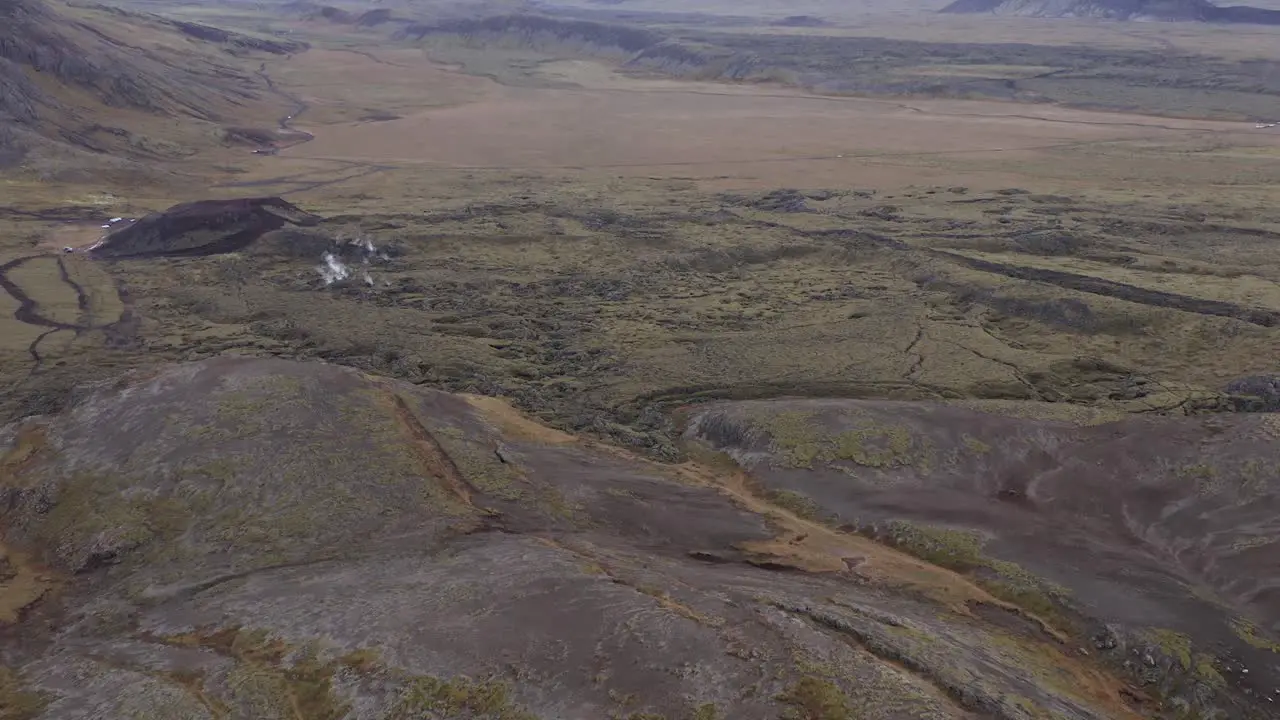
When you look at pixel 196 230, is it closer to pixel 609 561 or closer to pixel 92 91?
pixel 609 561

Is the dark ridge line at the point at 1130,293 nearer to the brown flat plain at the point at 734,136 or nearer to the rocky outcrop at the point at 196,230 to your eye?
the brown flat plain at the point at 734,136

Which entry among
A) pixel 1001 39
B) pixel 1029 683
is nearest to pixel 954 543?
pixel 1029 683

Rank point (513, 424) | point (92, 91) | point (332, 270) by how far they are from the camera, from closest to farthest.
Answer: point (513, 424), point (332, 270), point (92, 91)

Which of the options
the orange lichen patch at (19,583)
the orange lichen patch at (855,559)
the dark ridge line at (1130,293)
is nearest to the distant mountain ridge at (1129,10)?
the dark ridge line at (1130,293)

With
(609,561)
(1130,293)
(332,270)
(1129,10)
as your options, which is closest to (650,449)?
(609,561)

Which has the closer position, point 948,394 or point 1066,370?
point 948,394

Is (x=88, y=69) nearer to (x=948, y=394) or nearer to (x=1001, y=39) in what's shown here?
(x=948, y=394)

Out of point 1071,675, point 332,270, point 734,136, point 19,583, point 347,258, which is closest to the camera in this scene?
point 1071,675
